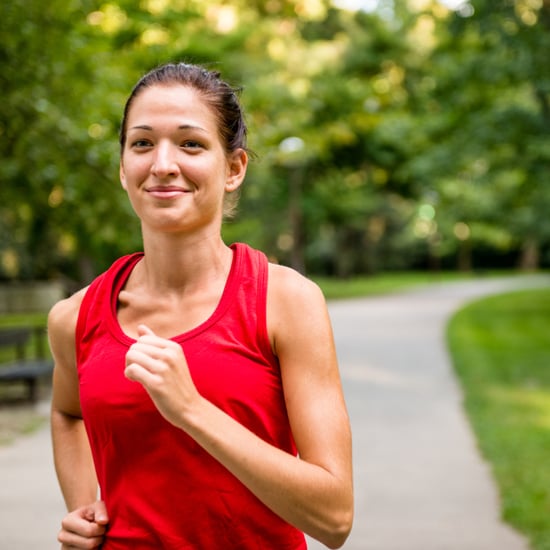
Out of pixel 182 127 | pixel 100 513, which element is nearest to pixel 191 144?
pixel 182 127

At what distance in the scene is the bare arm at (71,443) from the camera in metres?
1.56

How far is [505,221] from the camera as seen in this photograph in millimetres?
21125

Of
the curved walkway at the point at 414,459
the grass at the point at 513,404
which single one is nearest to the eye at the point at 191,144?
the curved walkway at the point at 414,459

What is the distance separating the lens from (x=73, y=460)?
1.76 m

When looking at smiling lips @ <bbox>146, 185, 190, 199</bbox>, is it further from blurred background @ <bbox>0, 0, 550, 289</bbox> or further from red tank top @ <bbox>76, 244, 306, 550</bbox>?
blurred background @ <bbox>0, 0, 550, 289</bbox>

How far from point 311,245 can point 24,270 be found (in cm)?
2942

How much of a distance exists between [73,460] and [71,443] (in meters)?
0.04

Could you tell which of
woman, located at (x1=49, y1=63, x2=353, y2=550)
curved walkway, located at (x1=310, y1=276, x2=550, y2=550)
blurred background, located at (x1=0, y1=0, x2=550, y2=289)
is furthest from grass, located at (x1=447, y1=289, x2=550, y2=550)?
woman, located at (x1=49, y1=63, x2=353, y2=550)

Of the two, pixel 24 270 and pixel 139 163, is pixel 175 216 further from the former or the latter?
pixel 24 270

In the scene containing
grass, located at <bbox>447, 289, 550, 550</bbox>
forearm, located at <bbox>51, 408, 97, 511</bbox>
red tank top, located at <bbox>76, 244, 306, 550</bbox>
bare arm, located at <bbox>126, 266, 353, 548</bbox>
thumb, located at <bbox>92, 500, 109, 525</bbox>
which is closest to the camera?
bare arm, located at <bbox>126, 266, 353, 548</bbox>

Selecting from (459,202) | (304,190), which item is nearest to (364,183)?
(304,190)

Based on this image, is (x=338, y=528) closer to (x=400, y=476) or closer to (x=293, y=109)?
(x=400, y=476)

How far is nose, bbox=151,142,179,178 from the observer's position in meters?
1.45

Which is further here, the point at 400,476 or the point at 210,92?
the point at 400,476
